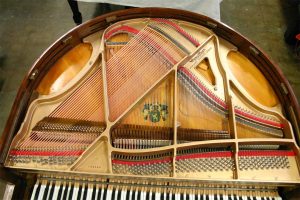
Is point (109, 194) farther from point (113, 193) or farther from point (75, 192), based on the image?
point (75, 192)

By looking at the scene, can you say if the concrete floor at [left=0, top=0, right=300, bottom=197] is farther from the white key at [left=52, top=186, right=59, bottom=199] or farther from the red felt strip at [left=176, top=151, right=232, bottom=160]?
the red felt strip at [left=176, top=151, right=232, bottom=160]

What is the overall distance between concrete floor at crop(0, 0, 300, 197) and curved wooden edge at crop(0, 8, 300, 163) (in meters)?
2.10

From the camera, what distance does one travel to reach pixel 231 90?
262 cm

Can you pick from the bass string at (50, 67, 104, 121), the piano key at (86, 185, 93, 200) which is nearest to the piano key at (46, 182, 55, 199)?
the piano key at (86, 185, 93, 200)

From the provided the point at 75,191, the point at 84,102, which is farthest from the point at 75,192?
the point at 84,102

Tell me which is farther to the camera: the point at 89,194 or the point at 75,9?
the point at 75,9

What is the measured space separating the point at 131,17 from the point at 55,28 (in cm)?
264

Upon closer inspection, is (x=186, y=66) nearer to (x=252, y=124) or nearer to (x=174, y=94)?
(x=174, y=94)

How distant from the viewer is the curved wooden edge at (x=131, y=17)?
2426 mm

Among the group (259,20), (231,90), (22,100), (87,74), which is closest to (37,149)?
(22,100)

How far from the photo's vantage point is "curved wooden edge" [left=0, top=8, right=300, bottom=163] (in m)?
2.43

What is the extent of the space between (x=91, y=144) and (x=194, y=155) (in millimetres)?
838

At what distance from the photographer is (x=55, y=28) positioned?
16.6 ft

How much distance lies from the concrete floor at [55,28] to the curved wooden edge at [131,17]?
6.88 feet
